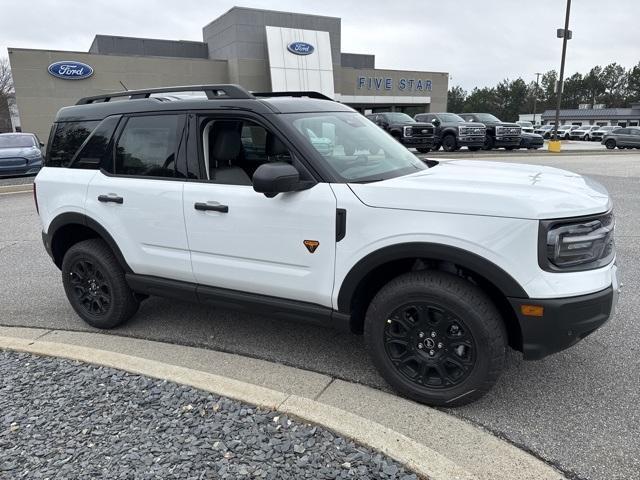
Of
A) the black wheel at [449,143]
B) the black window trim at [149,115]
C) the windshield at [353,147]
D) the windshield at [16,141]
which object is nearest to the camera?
the windshield at [353,147]

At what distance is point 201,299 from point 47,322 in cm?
→ 173

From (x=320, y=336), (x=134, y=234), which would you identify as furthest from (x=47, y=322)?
(x=320, y=336)

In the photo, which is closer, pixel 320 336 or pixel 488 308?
pixel 488 308

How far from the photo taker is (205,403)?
2904 millimetres

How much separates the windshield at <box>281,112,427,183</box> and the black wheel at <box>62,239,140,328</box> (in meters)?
1.91

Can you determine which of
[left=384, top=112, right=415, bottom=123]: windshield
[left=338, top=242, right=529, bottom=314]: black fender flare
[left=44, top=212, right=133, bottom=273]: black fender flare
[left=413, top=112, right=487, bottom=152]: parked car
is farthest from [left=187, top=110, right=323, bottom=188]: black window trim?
[left=413, top=112, right=487, bottom=152]: parked car

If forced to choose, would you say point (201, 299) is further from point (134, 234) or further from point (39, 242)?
point (39, 242)

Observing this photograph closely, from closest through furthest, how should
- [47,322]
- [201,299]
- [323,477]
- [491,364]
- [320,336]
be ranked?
[323,477], [491,364], [201,299], [320,336], [47,322]

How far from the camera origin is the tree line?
110 m

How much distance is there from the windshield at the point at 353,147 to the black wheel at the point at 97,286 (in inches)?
75.4

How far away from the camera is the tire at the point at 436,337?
9.00 ft

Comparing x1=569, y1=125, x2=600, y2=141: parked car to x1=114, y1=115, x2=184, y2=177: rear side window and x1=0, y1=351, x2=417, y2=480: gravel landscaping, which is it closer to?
x1=114, y1=115, x2=184, y2=177: rear side window

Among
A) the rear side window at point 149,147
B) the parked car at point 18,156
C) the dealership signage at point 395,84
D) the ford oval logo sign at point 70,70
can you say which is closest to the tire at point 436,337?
the rear side window at point 149,147

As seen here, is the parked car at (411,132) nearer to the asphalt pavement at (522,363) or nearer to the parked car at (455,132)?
the parked car at (455,132)
